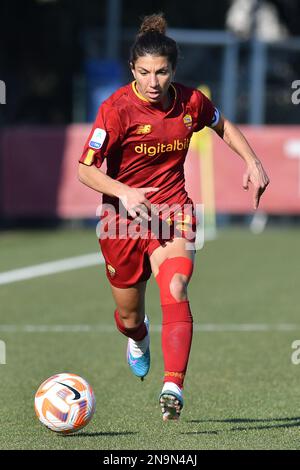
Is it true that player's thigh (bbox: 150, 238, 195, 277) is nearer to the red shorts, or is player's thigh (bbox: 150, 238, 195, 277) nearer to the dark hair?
the red shorts

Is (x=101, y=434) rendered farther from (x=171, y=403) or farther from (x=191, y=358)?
(x=191, y=358)

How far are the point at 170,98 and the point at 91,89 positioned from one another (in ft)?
56.3

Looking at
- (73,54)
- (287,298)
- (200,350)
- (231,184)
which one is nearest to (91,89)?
(231,184)

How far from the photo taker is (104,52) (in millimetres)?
27297

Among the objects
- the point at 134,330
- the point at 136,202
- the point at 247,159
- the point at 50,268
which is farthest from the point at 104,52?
the point at 136,202

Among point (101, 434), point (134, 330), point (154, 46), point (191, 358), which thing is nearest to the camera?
point (101, 434)

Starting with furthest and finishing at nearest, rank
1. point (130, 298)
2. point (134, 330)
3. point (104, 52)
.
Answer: point (104, 52) → point (134, 330) → point (130, 298)

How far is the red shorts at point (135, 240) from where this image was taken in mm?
7480

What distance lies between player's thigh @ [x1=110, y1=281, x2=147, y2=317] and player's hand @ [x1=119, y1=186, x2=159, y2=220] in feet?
3.49

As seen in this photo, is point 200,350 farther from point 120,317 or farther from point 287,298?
point 287,298

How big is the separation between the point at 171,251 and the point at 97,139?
30.7 inches

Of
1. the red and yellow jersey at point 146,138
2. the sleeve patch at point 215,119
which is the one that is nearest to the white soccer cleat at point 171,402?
the red and yellow jersey at point 146,138

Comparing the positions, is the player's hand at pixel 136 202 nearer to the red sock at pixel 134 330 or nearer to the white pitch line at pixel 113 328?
the red sock at pixel 134 330

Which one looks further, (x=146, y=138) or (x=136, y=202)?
(x=146, y=138)
